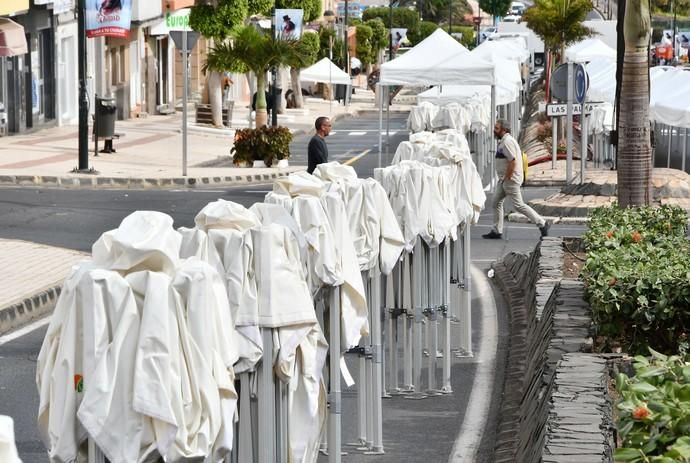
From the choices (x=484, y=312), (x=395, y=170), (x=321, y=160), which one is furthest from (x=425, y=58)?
(x=395, y=170)

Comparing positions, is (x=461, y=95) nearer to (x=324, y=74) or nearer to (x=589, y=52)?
(x=589, y=52)

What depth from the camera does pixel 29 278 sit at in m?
16.8

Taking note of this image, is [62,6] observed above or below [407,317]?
above

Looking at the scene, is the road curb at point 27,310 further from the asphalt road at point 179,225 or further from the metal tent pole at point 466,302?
the metal tent pole at point 466,302

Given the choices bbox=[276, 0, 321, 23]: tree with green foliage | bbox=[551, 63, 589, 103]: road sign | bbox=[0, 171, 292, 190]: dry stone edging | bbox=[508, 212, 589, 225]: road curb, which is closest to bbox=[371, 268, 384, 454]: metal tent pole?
bbox=[508, 212, 589, 225]: road curb

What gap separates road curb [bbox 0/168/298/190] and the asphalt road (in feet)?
3.02

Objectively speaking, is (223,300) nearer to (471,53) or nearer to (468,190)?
(468,190)

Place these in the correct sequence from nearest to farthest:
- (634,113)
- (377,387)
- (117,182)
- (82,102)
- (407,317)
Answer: (377,387), (407,317), (634,113), (117,182), (82,102)

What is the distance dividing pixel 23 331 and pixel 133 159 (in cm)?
2113

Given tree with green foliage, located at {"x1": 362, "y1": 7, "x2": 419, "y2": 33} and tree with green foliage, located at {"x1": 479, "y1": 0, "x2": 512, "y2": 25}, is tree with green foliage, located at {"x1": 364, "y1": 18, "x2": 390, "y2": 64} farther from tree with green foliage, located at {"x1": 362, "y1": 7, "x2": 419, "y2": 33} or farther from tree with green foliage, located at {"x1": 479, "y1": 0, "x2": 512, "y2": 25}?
tree with green foliage, located at {"x1": 479, "y1": 0, "x2": 512, "y2": 25}

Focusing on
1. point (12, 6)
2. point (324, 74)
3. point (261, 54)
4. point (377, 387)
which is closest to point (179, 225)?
point (377, 387)

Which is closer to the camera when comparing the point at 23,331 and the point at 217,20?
the point at 23,331

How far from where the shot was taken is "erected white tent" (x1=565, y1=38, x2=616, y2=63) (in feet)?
172

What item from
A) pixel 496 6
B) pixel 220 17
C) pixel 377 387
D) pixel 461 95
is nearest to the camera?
pixel 377 387
